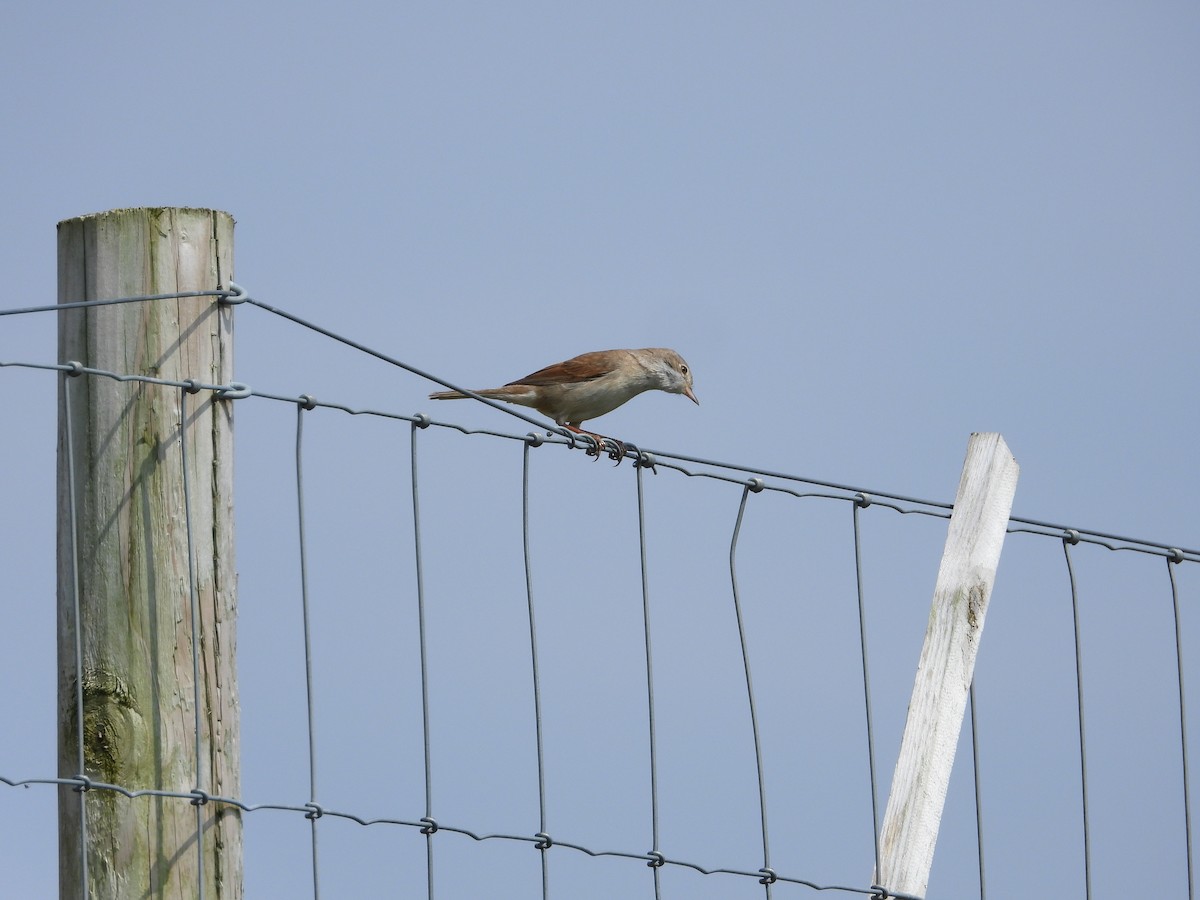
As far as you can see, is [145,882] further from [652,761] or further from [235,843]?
[652,761]

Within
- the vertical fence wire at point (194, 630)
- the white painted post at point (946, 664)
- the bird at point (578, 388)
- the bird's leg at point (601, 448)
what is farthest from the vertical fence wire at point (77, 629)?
the bird at point (578, 388)

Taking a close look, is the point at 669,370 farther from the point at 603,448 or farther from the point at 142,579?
the point at 142,579

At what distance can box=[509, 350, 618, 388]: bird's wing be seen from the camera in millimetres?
9250

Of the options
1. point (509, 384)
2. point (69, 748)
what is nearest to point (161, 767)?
point (69, 748)

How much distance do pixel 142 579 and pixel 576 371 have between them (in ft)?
19.8

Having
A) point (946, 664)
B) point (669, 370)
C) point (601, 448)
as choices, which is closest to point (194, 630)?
point (946, 664)

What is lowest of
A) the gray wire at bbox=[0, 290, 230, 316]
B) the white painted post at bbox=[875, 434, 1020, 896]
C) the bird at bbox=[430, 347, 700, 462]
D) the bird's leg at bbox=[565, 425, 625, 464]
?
the white painted post at bbox=[875, 434, 1020, 896]

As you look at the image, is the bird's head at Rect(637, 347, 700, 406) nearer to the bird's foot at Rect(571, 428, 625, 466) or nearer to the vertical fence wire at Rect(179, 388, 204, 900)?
the bird's foot at Rect(571, 428, 625, 466)

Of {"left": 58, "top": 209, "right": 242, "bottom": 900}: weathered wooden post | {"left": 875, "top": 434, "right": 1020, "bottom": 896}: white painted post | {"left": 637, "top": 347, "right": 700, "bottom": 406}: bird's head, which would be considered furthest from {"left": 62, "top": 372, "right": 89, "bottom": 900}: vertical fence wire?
{"left": 637, "top": 347, "right": 700, "bottom": 406}: bird's head

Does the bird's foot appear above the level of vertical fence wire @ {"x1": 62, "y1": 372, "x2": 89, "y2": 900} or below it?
above

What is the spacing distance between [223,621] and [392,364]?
2.77 ft

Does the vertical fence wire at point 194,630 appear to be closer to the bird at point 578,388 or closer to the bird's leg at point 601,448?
the bird's leg at point 601,448

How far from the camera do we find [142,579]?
3.40m

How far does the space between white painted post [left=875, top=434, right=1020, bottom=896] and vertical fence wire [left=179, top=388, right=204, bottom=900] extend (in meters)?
2.21
